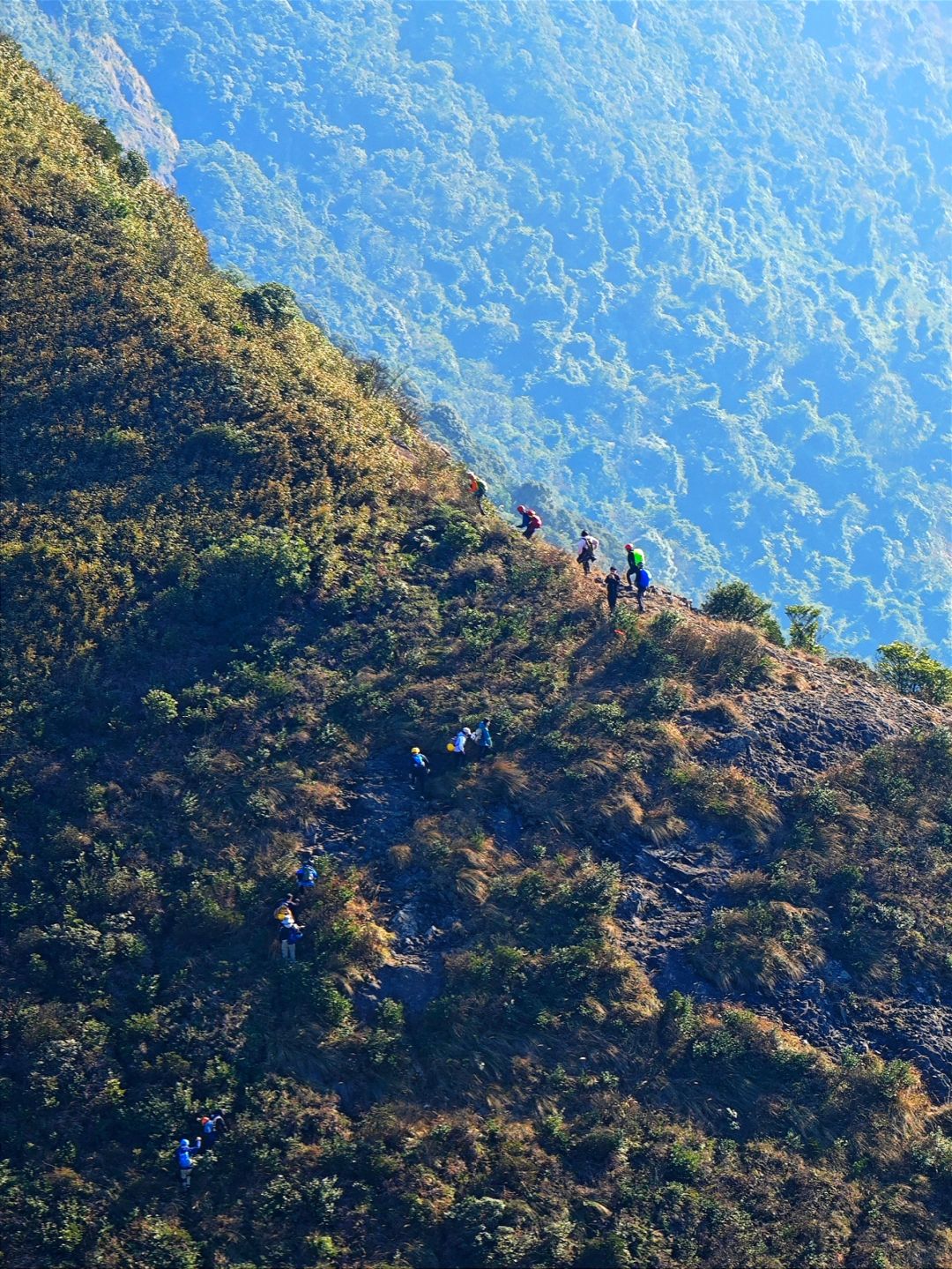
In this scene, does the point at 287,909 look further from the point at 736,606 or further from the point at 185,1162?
the point at 736,606

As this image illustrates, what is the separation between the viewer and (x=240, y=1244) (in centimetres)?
2223

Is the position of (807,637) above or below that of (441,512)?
above

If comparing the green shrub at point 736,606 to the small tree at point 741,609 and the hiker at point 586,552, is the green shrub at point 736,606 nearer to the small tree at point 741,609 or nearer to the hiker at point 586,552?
the small tree at point 741,609

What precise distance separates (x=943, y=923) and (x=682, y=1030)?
256 inches

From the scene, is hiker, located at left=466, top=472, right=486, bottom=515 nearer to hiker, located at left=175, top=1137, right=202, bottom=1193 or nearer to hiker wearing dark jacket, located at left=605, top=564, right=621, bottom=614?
hiker wearing dark jacket, located at left=605, top=564, right=621, bottom=614

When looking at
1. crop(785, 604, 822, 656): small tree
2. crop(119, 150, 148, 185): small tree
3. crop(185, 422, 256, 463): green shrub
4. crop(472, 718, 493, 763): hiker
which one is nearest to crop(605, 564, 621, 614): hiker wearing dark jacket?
crop(472, 718, 493, 763): hiker

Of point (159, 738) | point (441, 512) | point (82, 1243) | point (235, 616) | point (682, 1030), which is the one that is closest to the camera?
point (82, 1243)

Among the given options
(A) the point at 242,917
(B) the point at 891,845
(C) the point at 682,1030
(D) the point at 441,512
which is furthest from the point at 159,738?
(B) the point at 891,845

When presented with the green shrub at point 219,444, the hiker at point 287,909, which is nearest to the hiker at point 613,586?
the green shrub at point 219,444

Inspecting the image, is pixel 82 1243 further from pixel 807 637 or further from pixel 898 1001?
pixel 807 637

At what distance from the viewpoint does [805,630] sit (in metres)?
36.9

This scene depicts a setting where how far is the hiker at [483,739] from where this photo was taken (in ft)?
96.6

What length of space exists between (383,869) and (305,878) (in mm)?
1888

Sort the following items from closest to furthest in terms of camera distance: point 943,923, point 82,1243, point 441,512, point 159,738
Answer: point 82,1243, point 943,923, point 159,738, point 441,512
